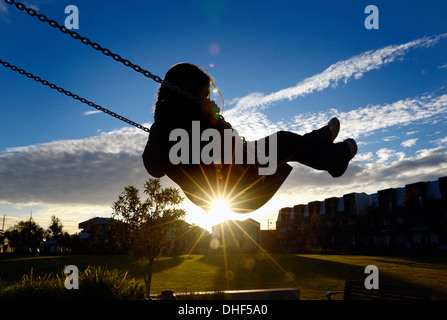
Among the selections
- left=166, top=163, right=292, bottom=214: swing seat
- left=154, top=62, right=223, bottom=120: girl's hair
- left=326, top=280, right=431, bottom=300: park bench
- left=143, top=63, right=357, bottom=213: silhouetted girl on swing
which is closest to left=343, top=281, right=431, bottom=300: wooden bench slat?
left=326, top=280, right=431, bottom=300: park bench

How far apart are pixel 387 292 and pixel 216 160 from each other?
5.47 meters

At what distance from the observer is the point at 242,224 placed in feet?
272

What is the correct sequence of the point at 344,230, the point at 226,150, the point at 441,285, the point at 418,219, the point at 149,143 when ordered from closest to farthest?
the point at 226,150 → the point at 149,143 → the point at 441,285 → the point at 418,219 → the point at 344,230

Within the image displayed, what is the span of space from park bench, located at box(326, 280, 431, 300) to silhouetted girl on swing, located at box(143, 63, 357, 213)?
3850 mm

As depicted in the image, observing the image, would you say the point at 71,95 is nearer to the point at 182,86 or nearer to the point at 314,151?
the point at 182,86

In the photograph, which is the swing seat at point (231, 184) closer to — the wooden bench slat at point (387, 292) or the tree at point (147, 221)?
the wooden bench slat at point (387, 292)

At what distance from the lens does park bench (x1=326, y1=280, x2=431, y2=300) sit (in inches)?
222

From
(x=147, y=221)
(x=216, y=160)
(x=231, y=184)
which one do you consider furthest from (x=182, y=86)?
(x=147, y=221)

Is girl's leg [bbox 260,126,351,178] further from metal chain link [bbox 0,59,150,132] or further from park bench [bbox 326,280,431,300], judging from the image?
park bench [bbox 326,280,431,300]

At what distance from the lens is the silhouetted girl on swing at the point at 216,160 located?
9.43 ft

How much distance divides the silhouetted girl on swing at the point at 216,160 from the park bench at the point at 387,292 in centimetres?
385

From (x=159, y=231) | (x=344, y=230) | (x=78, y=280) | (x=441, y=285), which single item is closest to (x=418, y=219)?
(x=344, y=230)
